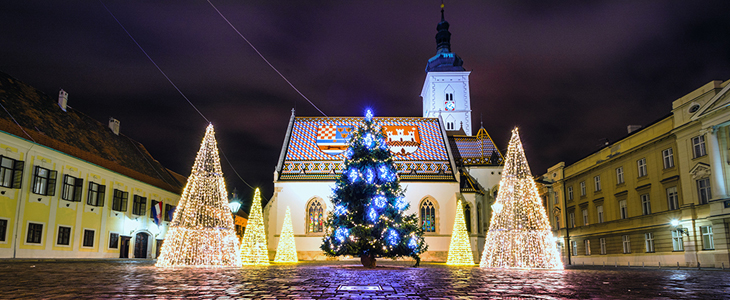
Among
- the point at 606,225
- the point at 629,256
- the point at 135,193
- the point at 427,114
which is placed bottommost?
the point at 629,256

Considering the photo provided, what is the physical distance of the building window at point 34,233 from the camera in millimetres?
22294

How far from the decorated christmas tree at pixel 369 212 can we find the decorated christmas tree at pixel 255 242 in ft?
13.8

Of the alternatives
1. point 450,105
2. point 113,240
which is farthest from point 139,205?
point 450,105

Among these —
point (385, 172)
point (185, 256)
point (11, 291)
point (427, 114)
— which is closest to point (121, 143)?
point (185, 256)

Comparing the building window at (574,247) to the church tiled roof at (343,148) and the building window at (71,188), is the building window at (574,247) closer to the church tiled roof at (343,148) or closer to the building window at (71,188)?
the church tiled roof at (343,148)

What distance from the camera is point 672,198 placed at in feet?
86.7

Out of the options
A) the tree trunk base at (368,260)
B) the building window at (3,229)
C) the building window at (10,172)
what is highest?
the building window at (10,172)

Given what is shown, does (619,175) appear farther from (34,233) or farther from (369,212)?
(34,233)

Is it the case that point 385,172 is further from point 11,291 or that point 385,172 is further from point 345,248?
point 11,291

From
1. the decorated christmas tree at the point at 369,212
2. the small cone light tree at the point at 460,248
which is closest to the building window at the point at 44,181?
the decorated christmas tree at the point at 369,212

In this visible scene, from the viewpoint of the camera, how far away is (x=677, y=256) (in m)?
25.5

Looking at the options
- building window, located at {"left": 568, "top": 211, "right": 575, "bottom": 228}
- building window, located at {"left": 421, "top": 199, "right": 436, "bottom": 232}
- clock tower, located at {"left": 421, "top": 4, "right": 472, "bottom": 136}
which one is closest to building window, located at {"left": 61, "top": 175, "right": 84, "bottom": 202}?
building window, located at {"left": 421, "top": 199, "right": 436, "bottom": 232}

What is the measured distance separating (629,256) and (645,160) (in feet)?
20.3

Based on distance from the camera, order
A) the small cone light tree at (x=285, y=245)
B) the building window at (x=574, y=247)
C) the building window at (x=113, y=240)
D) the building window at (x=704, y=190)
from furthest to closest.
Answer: the building window at (x=574, y=247) < the building window at (x=113, y=240) < the small cone light tree at (x=285, y=245) < the building window at (x=704, y=190)
